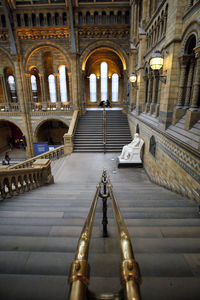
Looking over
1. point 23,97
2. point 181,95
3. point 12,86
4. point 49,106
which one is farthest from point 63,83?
point 181,95

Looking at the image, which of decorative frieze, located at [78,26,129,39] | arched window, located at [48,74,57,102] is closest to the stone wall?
decorative frieze, located at [78,26,129,39]

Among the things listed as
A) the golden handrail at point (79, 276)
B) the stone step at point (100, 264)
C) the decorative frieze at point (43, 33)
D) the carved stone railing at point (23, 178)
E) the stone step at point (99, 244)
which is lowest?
the carved stone railing at point (23, 178)

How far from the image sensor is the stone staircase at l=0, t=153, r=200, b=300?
4.46 ft

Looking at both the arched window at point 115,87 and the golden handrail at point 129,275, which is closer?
the golden handrail at point 129,275

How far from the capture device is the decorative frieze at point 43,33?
12.7 m

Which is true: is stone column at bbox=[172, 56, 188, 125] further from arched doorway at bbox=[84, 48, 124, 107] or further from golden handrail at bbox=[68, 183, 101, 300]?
arched doorway at bbox=[84, 48, 124, 107]

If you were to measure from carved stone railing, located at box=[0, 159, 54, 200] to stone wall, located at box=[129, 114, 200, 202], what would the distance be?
155 inches

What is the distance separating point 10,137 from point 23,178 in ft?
53.8

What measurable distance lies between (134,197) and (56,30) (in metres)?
14.2

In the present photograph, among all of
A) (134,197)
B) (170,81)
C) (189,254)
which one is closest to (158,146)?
(170,81)

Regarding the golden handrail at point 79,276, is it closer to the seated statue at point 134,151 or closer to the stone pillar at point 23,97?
the seated statue at point 134,151

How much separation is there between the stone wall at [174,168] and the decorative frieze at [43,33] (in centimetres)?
1108

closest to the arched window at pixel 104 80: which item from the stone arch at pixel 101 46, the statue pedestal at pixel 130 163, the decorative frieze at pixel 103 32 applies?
the stone arch at pixel 101 46

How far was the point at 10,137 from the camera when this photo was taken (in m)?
18.9
